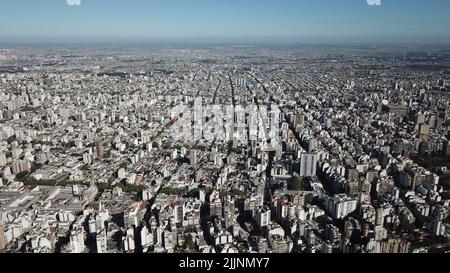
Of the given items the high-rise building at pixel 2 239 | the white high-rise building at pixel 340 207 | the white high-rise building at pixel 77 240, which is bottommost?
the white high-rise building at pixel 340 207

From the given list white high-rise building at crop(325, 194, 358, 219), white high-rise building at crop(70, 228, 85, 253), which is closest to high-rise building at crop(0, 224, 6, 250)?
white high-rise building at crop(70, 228, 85, 253)

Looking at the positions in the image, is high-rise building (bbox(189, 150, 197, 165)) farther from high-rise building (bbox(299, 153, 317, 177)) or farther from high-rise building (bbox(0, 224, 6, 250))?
high-rise building (bbox(0, 224, 6, 250))

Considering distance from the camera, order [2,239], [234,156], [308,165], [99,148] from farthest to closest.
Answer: [99,148] → [234,156] → [308,165] → [2,239]

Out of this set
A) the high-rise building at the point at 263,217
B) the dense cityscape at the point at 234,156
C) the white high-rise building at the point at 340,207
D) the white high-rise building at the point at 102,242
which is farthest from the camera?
the white high-rise building at the point at 340,207

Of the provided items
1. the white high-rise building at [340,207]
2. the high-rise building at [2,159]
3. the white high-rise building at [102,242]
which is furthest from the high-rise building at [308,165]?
the high-rise building at [2,159]

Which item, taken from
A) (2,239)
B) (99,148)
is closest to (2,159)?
(99,148)

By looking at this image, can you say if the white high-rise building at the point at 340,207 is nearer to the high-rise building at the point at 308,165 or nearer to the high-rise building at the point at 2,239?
the high-rise building at the point at 308,165

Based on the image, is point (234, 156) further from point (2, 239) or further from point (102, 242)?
point (2, 239)

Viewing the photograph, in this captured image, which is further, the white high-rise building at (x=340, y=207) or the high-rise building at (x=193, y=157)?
the high-rise building at (x=193, y=157)
